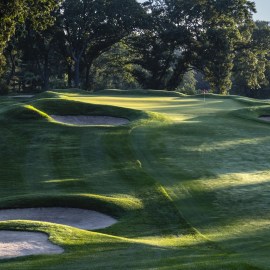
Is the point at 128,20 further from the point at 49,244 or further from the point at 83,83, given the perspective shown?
the point at 49,244

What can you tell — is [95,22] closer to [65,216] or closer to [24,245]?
[65,216]

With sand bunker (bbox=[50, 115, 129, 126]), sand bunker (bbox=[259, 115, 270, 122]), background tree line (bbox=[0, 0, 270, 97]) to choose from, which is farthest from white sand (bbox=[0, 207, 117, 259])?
background tree line (bbox=[0, 0, 270, 97])

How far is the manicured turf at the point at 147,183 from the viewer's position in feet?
40.8

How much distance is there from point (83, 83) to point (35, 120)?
68.8 metres

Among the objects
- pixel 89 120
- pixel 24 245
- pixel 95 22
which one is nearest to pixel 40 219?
pixel 24 245

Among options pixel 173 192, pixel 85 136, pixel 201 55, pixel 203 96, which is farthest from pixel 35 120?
pixel 201 55

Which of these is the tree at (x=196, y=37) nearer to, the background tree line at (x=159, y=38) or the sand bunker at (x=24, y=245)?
the background tree line at (x=159, y=38)

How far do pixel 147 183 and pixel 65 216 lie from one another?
13.3 feet

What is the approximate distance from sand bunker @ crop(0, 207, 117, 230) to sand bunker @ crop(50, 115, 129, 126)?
1405cm

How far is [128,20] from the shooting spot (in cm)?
8338

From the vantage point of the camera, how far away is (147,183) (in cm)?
1988

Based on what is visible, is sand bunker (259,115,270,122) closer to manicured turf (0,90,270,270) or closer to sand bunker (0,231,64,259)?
manicured turf (0,90,270,270)

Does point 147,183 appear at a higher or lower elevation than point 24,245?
higher

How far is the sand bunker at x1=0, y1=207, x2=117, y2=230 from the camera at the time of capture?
16.2 meters
